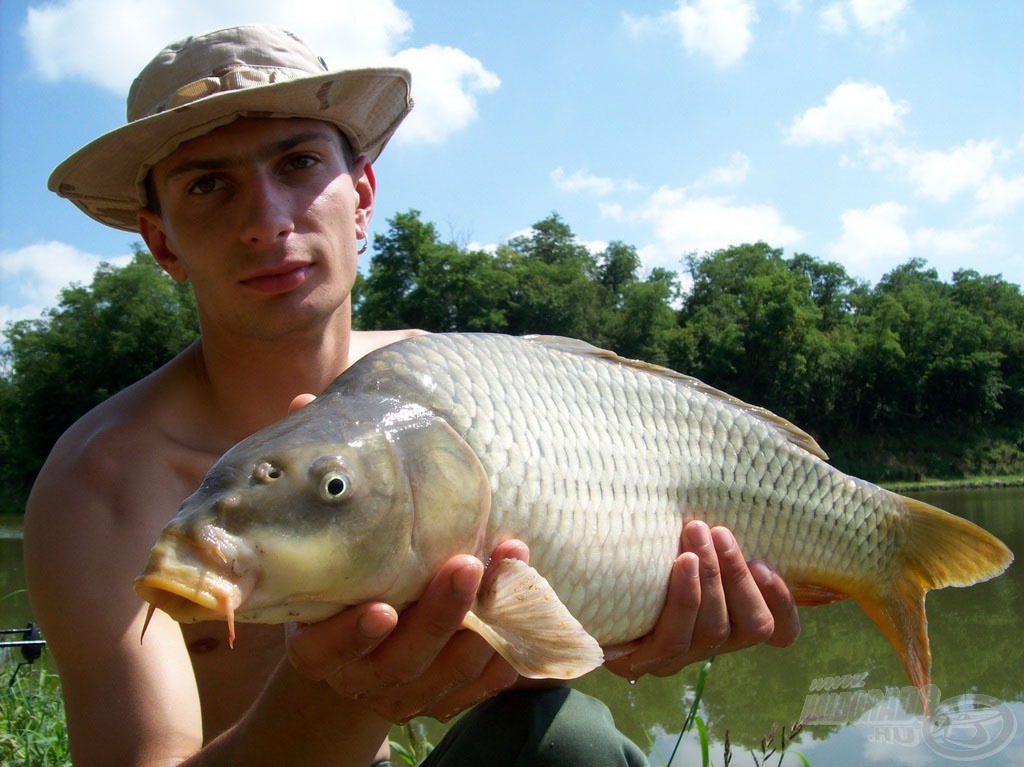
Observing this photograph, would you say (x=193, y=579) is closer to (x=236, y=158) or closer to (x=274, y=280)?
(x=274, y=280)

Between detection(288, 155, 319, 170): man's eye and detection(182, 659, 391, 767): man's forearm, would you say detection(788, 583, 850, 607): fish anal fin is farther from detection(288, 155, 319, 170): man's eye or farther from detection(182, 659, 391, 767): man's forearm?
detection(288, 155, 319, 170): man's eye

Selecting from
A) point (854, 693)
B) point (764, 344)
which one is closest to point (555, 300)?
point (764, 344)

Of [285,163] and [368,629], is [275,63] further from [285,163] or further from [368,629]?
[368,629]

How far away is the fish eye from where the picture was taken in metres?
1.06

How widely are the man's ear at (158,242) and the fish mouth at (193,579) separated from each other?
3.62 feet

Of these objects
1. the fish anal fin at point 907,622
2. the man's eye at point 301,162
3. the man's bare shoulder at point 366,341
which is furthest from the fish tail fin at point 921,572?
the man's eye at point 301,162

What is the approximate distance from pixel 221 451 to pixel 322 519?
0.90 meters

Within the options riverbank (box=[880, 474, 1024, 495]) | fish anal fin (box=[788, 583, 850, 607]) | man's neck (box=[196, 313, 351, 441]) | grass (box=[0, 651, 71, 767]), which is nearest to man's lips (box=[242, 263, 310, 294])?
man's neck (box=[196, 313, 351, 441])

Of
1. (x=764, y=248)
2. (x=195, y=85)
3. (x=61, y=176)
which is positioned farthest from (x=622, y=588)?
(x=764, y=248)

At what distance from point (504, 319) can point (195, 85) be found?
29.1 meters

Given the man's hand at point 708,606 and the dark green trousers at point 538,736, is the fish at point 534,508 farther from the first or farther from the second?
the dark green trousers at point 538,736

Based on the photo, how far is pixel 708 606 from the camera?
1.53 metres

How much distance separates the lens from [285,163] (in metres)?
1.82

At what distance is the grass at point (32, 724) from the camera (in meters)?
2.73
